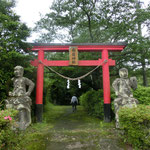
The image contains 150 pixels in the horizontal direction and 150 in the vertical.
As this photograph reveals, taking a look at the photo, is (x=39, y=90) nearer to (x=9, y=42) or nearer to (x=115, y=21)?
(x=9, y=42)

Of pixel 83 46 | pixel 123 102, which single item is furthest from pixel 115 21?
pixel 123 102

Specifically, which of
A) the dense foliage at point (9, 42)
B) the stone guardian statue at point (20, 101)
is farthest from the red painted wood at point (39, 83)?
the stone guardian statue at point (20, 101)

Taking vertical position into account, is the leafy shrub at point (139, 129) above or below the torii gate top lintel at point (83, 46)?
below

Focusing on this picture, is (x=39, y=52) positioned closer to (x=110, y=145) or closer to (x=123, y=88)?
(x=123, y=88)

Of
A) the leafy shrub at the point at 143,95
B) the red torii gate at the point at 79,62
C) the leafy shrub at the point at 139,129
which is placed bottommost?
the leafy shrub at the point at 139,129

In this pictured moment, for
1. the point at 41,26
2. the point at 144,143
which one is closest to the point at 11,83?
the point at 144,143

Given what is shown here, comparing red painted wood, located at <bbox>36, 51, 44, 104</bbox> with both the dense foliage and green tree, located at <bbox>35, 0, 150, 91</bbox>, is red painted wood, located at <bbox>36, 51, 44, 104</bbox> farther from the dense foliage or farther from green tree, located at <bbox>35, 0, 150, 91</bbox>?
green tree, located at <bbox>35, 0, 150, 91</bbox>

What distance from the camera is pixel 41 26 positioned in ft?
32.9

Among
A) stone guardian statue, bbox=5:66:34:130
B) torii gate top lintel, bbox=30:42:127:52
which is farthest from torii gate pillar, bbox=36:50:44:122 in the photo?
stone guardian statue, bbox=5:66:34:130

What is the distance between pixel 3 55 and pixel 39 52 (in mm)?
2311

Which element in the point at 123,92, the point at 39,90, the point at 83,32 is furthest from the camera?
the point at 83,32

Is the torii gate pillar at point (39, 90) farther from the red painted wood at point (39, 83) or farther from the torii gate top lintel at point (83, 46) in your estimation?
the torii gate top lintel at point (83, 46)

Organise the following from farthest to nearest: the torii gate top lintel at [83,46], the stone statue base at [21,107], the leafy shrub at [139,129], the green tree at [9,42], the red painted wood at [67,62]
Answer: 1. the torii gate top lintel at [83,46]
2. the red painted wood at [67,62]
3. the green tree at [9,42]
4. the stone statue base at [21,107]
5. the leafy shrub at [139,129]

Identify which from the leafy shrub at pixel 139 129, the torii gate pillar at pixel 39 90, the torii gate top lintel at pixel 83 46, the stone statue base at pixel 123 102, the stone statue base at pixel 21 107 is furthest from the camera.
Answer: the torii gate top lintel at pixel 83 46
